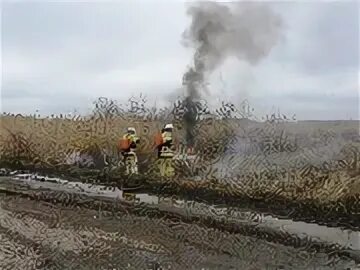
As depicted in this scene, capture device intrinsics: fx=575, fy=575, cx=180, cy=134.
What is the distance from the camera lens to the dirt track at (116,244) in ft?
5.31

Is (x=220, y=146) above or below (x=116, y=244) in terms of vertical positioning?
above

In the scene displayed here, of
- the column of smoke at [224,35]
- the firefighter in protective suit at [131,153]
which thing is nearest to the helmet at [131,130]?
the firefighter in protective suit at [131,153]

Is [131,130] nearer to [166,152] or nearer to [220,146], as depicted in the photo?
[166,152]

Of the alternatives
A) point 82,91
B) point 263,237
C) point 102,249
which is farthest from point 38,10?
point 263,237

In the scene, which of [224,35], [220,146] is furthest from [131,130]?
[224,35]

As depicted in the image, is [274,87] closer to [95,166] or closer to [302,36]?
[302,36]

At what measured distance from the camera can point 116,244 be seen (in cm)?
168

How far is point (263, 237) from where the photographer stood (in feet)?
5.31

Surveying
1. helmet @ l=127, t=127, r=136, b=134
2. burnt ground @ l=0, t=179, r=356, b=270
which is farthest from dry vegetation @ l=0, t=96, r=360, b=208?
burnt ground @ l=0, t=179, r=356, b=270

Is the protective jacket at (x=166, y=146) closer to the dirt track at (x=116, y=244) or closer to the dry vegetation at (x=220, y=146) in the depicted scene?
the dry vegetation at (x=220, y=146)

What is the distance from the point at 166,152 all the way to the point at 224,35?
37 cm

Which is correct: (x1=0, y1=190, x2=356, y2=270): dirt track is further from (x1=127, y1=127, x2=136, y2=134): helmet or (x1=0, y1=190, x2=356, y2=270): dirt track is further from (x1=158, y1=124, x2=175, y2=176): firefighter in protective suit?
(x1=127, y1=127, x2=136, y2=134): helmet

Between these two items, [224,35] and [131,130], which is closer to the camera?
[224,35]

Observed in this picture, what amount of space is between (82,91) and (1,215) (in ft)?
1.49
